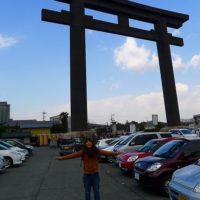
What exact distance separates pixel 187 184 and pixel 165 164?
403cm

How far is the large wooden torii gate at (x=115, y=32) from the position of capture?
159 ft

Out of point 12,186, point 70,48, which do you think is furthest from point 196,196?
point 70,48

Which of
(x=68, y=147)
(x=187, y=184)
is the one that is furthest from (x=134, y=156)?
(x=68, y=147)

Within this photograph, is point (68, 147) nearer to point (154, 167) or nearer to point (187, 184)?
point (154, 167)

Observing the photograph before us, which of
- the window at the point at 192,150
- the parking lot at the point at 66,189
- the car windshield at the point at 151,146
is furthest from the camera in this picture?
the car windshield at the point at 151,146

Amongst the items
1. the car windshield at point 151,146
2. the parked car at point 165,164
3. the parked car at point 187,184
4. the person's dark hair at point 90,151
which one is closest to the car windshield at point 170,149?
the parked car at point 165,164

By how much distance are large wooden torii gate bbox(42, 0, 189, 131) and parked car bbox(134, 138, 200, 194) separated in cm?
3651

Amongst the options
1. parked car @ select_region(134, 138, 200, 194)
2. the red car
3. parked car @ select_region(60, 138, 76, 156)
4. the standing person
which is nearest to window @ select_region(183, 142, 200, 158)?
parked car @ select_region(134, 138, 200, 194)

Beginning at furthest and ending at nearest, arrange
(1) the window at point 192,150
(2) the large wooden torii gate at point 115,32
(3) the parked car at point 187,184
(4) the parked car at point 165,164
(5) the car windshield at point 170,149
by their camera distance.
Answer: (2) the large wooden torii gate at point 115,32 → (5) the car windshield at point 170,149 → (1) the window at point 192,150 → (4) the parked car at point 165,164 → (3) the parked car at point 187,184

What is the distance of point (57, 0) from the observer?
50.3m

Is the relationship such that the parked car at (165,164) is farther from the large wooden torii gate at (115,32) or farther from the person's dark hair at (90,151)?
the large wooden torii gate at (115,32)

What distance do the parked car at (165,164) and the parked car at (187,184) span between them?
9.74ft

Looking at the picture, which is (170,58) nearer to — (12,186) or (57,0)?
(57,0)

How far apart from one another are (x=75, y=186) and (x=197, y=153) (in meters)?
4.22
